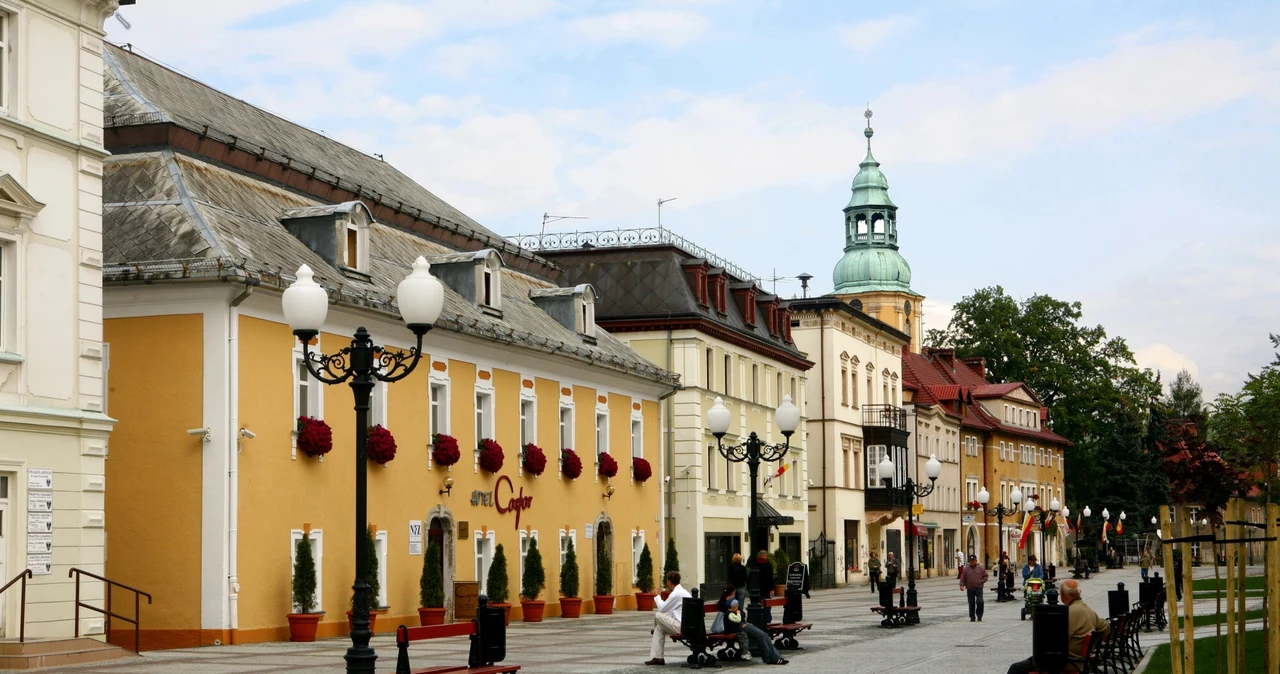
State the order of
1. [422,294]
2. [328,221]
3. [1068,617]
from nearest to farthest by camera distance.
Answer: [422,294] < [1068,617] < [328,221]

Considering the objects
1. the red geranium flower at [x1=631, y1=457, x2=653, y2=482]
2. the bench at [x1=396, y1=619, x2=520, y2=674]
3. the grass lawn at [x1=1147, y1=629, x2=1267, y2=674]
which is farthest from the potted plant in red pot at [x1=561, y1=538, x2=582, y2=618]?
the bench at [x1=396, y1=619, x2=520, y2=674]

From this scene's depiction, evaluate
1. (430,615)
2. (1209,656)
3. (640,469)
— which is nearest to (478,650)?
(1209,656)

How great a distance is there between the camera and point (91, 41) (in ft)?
78.5

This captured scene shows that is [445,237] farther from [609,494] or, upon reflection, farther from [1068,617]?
[1068,617]

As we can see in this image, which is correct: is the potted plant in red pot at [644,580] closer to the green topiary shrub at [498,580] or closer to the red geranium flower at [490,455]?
the red geranium flower at [490,455]

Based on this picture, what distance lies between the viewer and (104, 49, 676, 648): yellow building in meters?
27.1

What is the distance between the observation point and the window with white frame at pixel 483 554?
35.7 m

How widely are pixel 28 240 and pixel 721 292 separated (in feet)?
111

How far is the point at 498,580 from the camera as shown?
3494 cm

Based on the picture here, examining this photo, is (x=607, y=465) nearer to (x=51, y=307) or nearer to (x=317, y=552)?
(x=317, y=552)

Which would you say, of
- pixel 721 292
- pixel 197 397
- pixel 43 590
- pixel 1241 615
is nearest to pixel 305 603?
pixel 197 397

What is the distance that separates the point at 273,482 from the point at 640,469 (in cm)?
1791

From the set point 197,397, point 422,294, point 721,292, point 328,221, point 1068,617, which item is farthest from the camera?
point 721,292

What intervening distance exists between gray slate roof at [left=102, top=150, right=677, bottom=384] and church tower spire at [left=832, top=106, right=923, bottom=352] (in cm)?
6850
